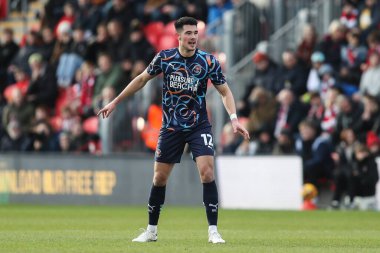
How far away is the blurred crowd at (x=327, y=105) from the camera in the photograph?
23.1 meters

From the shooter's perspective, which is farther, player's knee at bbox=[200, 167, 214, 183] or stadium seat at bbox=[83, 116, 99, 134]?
stadium seat at bbox=[83, 116, 99, 134]

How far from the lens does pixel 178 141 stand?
1296 cm

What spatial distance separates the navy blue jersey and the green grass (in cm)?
139

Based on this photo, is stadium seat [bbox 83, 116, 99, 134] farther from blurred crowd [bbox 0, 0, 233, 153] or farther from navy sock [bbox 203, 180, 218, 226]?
navy sock [bbox 203, 180, 218, 226]

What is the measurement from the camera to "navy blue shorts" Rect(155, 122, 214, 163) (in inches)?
507

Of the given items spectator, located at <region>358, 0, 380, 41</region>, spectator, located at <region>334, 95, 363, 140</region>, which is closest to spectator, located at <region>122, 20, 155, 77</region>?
spectator, located at <region>358, 0, 380, 41</region>

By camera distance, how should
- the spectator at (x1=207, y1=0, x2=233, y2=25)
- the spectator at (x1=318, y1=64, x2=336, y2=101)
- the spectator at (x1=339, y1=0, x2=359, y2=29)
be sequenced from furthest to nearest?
the spectator at (x1=207, y1=0, x2=233, y2=25) → the spectator at (x1=339, y1=0, x2=359, y2=29) → the spectator at (x1=318, y1=64, x2=336, y2=101)

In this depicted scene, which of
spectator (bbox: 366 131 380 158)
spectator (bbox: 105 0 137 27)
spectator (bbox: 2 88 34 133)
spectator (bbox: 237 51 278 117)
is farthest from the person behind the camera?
spectator (bbox: 105 0 137 27)

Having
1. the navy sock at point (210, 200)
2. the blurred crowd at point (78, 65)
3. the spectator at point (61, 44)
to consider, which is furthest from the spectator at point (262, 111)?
the navy sock at point (210, 200)

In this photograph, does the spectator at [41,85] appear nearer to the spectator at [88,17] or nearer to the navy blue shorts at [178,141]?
the spectator at [88,17]

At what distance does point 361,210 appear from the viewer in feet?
74.1

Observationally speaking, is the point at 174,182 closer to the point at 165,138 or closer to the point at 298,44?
the point at 298,44

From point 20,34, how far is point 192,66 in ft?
74.4

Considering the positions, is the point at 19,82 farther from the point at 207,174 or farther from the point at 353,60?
the point at 207,174
